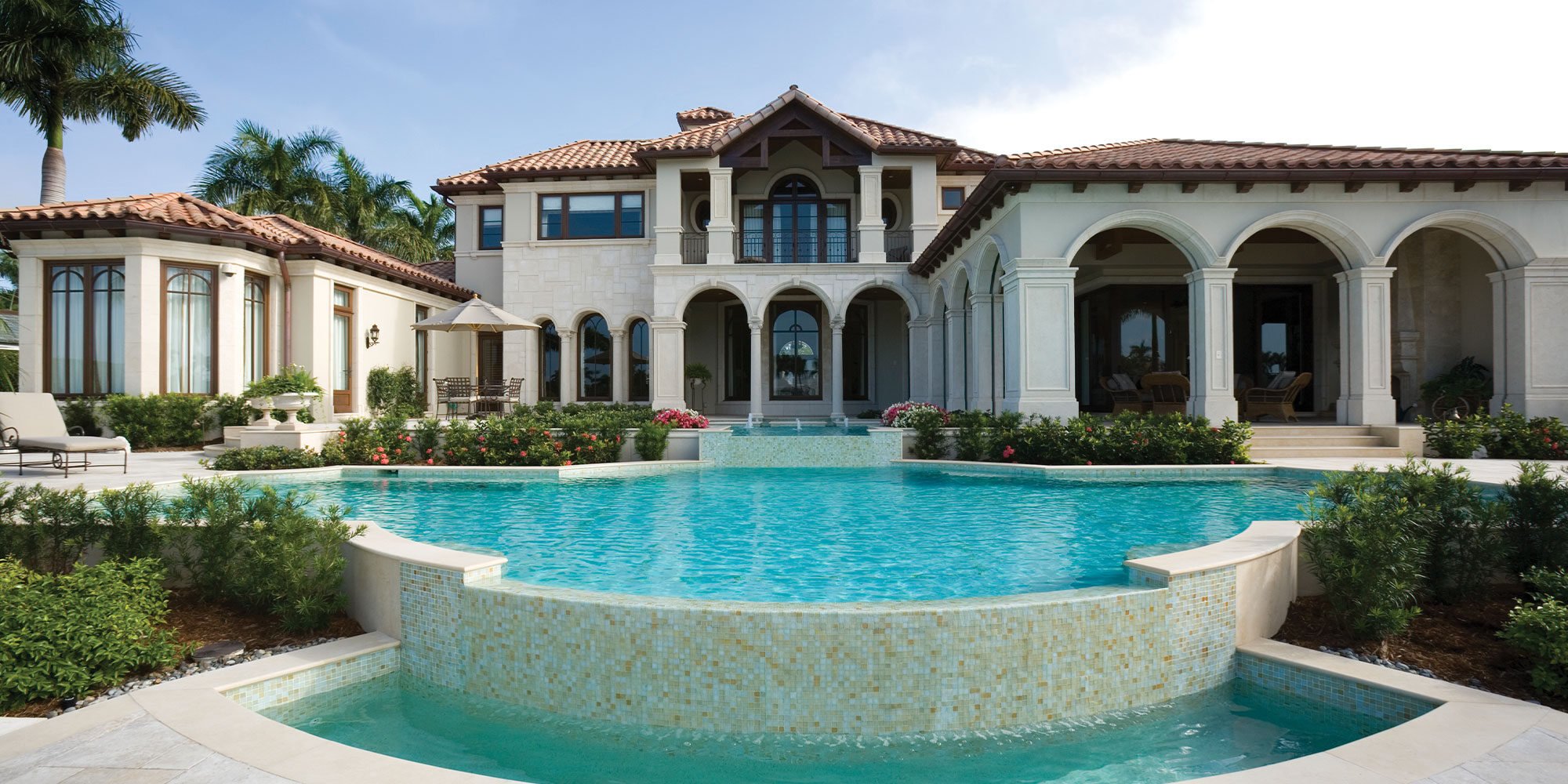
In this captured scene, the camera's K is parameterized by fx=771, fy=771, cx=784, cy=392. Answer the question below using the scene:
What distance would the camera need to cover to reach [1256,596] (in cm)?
449

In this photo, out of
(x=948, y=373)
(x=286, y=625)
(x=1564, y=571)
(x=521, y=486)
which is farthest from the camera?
(x=948, y=373)

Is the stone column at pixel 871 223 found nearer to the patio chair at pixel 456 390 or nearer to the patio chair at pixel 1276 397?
the patio chair at pixel 1276 397

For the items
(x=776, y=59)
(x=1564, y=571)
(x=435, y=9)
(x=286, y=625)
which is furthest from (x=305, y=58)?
(x=1564, y=571)

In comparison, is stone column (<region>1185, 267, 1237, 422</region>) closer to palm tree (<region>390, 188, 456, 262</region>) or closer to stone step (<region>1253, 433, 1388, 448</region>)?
stone step (<region>1253, 433, 1388, 448</region>)

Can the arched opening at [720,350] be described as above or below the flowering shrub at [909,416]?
above

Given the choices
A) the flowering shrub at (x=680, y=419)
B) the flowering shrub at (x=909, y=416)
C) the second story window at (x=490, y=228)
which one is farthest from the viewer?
the second story window at (x=490, y=228)

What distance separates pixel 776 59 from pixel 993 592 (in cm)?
2196

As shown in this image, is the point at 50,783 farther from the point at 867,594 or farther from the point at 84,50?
the point at 84,50

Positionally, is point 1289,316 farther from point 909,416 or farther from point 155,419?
point 155,419

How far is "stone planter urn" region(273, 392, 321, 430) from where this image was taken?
13.7 meters

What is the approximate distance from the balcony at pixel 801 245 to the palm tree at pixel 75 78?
1435cm

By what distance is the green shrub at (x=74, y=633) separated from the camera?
3541 mm

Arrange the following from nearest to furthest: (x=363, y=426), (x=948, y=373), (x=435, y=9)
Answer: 1. (x=363, y=426)
2. (x=435, y=9)
3. (x=948, y=373)

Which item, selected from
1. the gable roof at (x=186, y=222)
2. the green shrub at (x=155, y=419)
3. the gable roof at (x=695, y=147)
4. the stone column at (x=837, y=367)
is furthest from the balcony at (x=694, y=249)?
the green shrub at (x=155, y=419)
